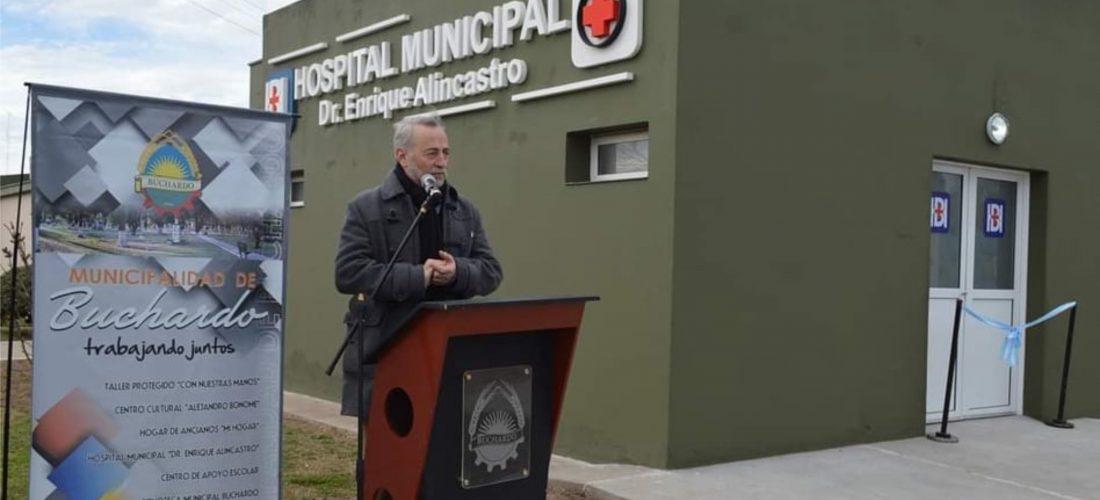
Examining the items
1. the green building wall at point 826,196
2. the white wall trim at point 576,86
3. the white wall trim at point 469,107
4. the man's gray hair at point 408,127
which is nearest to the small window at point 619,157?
the white wall trim at point 576,86

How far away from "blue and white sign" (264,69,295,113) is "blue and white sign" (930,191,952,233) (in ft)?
19.5

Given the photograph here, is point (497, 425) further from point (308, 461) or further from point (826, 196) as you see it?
point (826, 196)

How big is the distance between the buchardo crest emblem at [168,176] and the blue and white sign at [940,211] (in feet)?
18.7

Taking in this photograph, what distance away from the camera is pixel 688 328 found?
6289 mm

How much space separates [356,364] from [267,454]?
0.58 meters

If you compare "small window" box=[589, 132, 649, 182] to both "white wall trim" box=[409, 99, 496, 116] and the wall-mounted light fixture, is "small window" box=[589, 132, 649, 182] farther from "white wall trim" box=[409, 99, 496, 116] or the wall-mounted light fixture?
the wall-mounted light fixture

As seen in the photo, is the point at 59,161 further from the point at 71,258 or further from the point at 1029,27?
the point at 1029,27

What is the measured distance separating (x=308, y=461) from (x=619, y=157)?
2821 millimetres

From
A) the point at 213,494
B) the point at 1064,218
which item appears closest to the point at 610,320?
the point at 213,494

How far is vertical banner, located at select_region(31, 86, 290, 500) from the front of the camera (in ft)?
12.1

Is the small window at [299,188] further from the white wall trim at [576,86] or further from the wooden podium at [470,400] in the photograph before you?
the wooden podium at [470,400]

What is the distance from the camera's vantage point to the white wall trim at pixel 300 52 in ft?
32.1

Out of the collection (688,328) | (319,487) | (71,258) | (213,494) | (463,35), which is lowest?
(319,487)

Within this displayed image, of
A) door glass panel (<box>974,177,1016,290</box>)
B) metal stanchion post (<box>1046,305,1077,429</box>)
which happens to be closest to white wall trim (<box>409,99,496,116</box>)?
door glass panel (<box>974,177,1016,290</box>)
